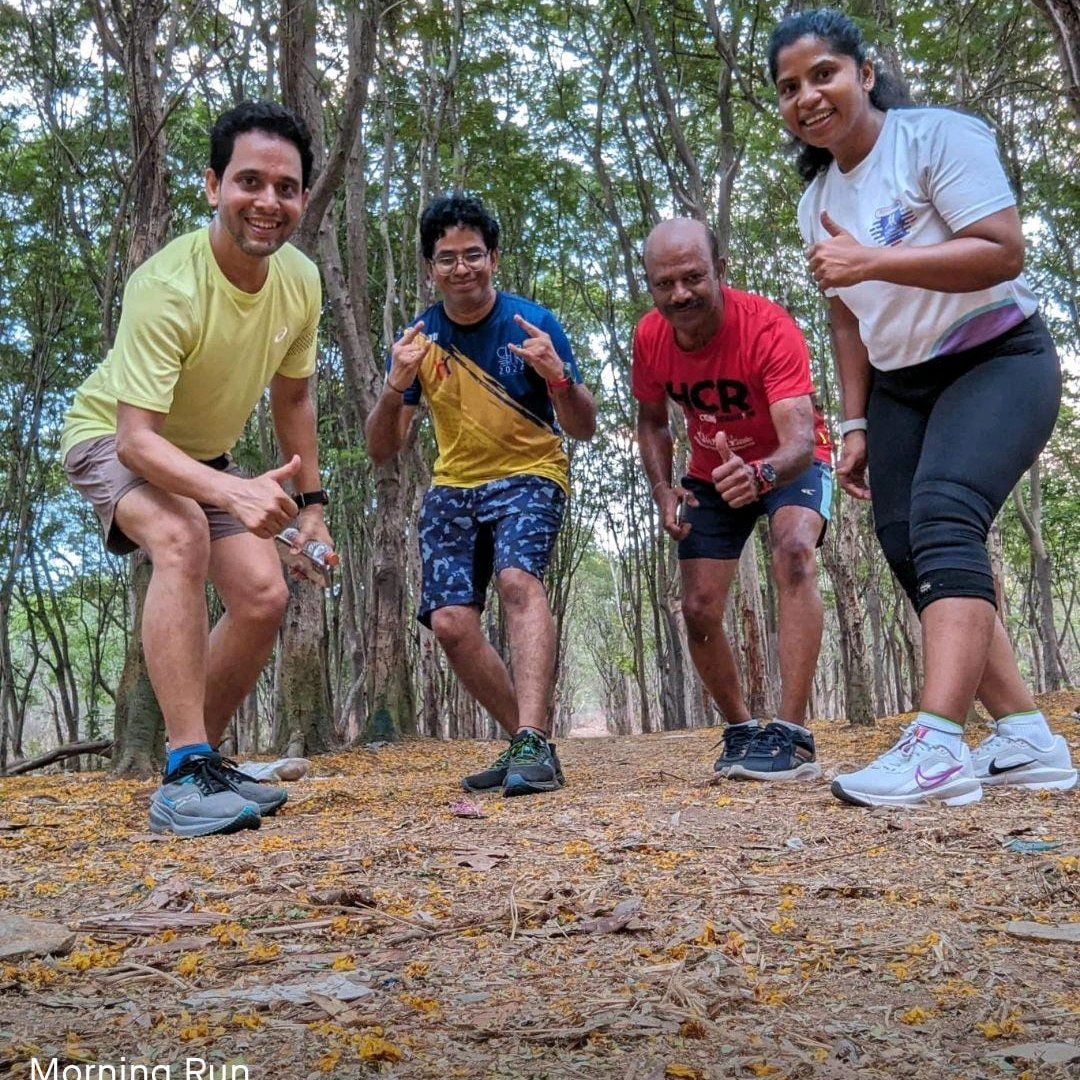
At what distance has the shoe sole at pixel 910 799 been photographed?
8.02ft

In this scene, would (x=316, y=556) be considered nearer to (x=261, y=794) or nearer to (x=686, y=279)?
(x=261, y=794)

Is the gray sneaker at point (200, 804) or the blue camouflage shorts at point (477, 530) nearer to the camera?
the gray sneaker at point (200, 804)

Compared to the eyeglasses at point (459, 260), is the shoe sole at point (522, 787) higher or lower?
lower


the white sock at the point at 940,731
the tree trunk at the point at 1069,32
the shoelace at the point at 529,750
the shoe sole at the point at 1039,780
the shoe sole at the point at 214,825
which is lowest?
the shoe sole at the point at 1039,780

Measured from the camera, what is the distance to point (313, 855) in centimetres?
229

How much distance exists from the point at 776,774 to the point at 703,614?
652 millimetres

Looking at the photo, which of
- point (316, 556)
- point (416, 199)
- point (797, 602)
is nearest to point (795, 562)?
point (797, 602)

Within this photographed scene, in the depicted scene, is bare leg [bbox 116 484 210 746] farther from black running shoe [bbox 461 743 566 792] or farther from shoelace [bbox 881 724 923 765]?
shoelace [bbox 881 724 923 765]

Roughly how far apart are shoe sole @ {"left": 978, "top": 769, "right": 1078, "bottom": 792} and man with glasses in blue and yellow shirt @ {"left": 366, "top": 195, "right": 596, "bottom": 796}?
1512mm

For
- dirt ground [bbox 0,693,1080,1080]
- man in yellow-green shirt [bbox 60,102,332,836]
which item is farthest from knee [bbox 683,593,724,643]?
man in yellow-green shirt [bbox 60,102,332,836]

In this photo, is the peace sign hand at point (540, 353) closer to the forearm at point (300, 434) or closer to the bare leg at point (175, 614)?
the forearm at point (300, 434)

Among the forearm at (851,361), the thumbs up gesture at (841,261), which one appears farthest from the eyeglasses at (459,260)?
the thumbs up gesture at (841,261)

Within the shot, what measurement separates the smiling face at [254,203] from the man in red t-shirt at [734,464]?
1.21m

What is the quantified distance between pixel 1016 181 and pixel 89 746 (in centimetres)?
905
